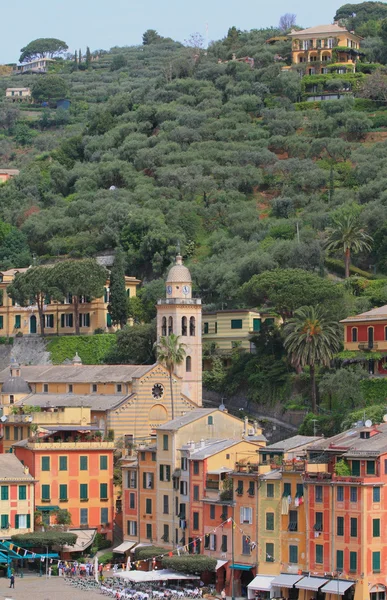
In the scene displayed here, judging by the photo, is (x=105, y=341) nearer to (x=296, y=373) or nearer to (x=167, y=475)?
(x=296, y=373)

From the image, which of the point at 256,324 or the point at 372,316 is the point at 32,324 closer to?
the point at 256,324

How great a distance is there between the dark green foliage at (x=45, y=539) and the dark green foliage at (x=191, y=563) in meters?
9.67

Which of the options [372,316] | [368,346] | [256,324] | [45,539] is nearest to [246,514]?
[45,539]

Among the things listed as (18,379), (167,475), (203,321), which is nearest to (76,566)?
(167,475)

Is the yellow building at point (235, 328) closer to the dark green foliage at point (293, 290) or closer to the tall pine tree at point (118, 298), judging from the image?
the dark green foliage at point (293, 290)

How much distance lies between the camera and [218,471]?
96688mm

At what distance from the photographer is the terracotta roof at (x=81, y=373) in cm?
12412

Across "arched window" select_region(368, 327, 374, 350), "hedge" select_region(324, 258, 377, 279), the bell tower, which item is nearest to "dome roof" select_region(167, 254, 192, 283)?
the bell tower

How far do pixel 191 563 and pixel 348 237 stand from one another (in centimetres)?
5395

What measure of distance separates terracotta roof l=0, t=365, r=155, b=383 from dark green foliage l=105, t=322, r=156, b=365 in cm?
680

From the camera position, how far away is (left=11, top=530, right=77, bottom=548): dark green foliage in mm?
100625

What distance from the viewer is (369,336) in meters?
120

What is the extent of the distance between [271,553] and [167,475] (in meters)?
12.0

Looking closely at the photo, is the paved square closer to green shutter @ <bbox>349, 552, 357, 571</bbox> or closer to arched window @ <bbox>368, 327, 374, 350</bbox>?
green shutter @ <bbox>349, 552, 357, 571</bbox>
